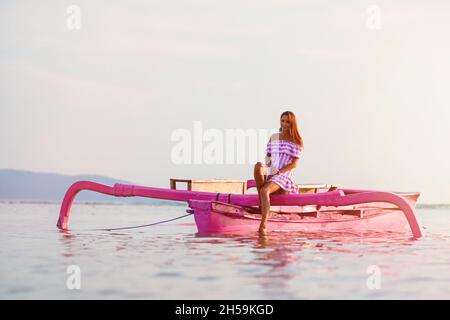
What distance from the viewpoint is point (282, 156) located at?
1041cm

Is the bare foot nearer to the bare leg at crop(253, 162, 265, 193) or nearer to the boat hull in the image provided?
the boat hull

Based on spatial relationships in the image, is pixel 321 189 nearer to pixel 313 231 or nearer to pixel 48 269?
pixel 313 231

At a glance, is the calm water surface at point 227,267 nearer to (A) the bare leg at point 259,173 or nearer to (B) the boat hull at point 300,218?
(B) the boat hull at point 300,218

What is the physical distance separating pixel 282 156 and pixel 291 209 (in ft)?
4.07

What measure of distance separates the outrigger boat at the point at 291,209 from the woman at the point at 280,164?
0.20 m

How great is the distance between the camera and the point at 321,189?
13.4 meters

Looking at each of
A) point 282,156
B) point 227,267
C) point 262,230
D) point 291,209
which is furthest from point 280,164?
point 227,267

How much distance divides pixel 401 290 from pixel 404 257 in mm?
2322

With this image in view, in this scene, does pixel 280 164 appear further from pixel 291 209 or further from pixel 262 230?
pixel 291 209

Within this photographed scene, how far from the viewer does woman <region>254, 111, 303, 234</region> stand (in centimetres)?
1027

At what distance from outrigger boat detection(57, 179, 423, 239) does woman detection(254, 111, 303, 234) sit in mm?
199

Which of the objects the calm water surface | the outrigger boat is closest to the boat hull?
the outrigger boat

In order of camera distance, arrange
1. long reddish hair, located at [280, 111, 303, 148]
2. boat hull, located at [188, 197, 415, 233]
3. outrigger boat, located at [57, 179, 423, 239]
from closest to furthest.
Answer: long reddish hair, located at [280, 111, 303, 148] < outrigger boat, located at [57, 179, 423, 239] < boat hull, located at [188, 197, 415, 233]

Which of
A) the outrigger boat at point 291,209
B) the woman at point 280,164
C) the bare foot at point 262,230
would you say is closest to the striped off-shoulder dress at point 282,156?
the woman at point 280,164
